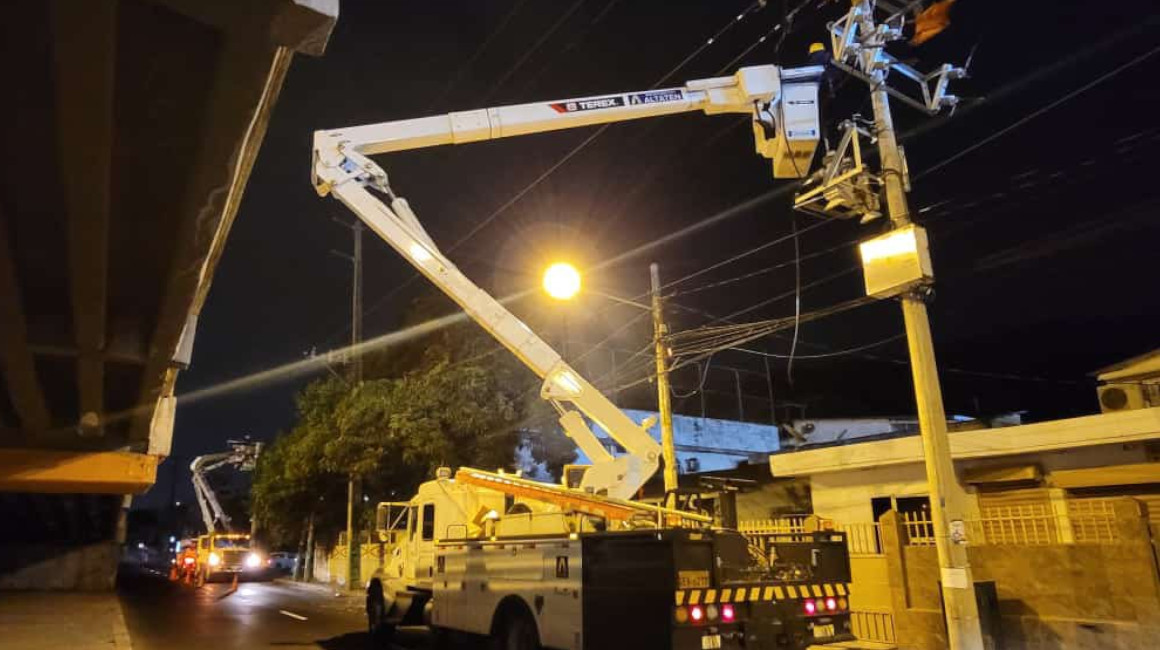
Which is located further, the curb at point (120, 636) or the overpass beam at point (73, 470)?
the overpass beam at point (73, 470)

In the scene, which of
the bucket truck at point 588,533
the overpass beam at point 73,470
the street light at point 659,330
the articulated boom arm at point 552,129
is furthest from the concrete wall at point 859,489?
the overpass beam at point 73,470

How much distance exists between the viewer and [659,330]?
16.8 metres

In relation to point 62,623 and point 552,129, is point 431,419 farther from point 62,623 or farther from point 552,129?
point 552,129

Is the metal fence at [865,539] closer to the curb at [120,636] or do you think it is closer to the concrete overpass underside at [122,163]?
the concrete overpass underside at [122,163]

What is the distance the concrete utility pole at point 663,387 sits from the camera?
15.2 meters

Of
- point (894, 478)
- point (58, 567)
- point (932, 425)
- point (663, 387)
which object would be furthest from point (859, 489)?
point (58, 567)

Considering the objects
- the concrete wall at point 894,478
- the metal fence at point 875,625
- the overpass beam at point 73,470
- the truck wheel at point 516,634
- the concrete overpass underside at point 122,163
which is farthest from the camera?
the overpass beam at point 73,470

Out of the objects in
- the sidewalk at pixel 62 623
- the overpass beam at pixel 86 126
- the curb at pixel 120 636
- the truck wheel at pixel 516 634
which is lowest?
the curb at pixel 120 636

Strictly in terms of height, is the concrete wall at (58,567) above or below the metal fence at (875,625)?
above

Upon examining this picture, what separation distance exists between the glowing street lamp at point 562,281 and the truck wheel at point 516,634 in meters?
5.56

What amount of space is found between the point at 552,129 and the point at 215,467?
38.9m

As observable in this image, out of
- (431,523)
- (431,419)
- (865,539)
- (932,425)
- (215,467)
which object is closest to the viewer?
(932,425)

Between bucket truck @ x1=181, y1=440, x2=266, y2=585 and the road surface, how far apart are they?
3966 millimetres

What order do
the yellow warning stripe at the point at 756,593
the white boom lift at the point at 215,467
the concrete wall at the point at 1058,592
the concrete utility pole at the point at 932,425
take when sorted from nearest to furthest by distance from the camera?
the yellow warning stripe at the point at 756,593
the concrete utility pole at the point at 932,425
the concrete wall at the point at 1058,592
the white boom lift at the point at 215,467
